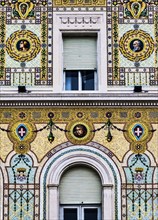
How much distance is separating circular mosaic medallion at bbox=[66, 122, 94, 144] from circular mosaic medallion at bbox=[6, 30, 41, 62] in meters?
2.32

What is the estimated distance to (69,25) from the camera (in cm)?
2616

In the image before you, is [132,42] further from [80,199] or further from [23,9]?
[80,199]

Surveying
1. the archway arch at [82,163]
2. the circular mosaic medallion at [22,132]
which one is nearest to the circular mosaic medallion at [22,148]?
the circular mosaic medallion at [22,132]

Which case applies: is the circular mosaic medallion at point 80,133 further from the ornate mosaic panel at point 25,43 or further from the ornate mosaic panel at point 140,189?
the ornate mosaic panel at point 25,43

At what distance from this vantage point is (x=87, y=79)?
26.1m

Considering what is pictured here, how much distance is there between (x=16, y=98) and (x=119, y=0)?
413 centimetres

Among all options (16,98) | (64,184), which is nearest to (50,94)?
(16,98)

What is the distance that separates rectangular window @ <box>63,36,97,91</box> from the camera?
26.0m

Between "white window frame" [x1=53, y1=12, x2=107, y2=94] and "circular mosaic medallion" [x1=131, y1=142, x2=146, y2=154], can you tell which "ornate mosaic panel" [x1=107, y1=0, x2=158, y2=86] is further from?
"circular mosaic medallion" [x1=131, y1=142, x2=146, y2=154]

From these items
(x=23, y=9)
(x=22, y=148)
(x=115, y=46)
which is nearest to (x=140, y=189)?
(x=22, y=148)

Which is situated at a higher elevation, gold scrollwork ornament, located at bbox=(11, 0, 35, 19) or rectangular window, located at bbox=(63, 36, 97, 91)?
gold scrollwork ornament, located at bbox=(11, 0, 35, 19)

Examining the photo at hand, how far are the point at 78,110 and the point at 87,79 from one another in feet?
3.69

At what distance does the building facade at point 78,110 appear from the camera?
2483cm

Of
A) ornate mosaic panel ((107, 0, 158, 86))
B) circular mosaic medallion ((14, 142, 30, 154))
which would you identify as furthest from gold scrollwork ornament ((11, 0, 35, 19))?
circular mosaic medallion ((14, 142, 30, 154))
